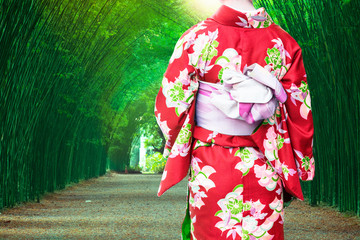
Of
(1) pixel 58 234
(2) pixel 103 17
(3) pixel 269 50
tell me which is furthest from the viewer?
(2) pixel 103 17

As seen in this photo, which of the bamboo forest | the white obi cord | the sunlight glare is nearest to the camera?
Result: the white obi cord

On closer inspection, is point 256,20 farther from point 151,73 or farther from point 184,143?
point 151,73

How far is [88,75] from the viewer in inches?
472

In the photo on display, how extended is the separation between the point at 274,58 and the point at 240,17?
18 centimetres

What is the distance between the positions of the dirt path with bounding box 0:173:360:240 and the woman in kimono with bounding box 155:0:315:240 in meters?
3.12

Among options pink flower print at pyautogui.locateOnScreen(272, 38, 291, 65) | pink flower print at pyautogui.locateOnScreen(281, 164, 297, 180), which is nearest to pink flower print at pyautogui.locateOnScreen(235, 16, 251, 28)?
pink flower print at pyautogui.locateOnScreen(272, 38, 291, 65)

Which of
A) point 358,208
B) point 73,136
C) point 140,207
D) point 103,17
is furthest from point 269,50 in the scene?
point 73,136

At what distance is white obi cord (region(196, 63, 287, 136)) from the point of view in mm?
2109

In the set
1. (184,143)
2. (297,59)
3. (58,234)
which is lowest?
(58,234)

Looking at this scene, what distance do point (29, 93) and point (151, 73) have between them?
45.5 ft

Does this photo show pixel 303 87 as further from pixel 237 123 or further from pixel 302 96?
pixel 237 123

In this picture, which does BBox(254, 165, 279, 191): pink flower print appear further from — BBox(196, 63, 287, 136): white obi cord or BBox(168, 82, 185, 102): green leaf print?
BBox(168, 82, 185, 102): green leaf print

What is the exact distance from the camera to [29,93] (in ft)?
25.2

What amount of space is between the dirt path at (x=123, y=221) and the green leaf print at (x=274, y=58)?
3235 millimetres
